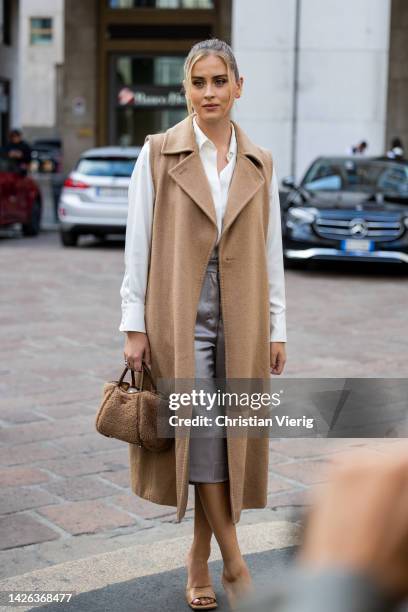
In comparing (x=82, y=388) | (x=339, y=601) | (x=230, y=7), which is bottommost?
(x=82, y=388)

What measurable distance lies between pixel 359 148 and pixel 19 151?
650 cm

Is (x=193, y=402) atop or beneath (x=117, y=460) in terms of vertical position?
atop

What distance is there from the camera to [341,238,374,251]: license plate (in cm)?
1360

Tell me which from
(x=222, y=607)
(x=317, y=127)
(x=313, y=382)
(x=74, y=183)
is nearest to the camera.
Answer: (x=313, y=382)

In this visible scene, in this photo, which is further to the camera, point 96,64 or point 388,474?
point 96,64

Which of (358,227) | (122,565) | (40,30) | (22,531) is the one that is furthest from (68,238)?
(40,30)

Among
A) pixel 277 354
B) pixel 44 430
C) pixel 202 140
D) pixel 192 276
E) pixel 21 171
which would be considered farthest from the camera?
pixel 21 171

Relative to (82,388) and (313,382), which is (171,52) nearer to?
(82,388)

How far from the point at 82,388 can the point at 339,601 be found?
20.5 feet

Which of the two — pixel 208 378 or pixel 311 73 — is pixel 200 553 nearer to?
pixel 208 378

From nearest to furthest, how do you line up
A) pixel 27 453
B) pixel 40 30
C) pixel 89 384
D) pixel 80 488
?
1. pixel 80 488
2. pixel 27 453
3. pixel 89 384
4. pixel 40 30

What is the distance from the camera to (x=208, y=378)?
3311 millimetres

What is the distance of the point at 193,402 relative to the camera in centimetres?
329

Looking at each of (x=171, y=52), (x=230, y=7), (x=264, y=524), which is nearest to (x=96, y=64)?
(x=171, y=52)
